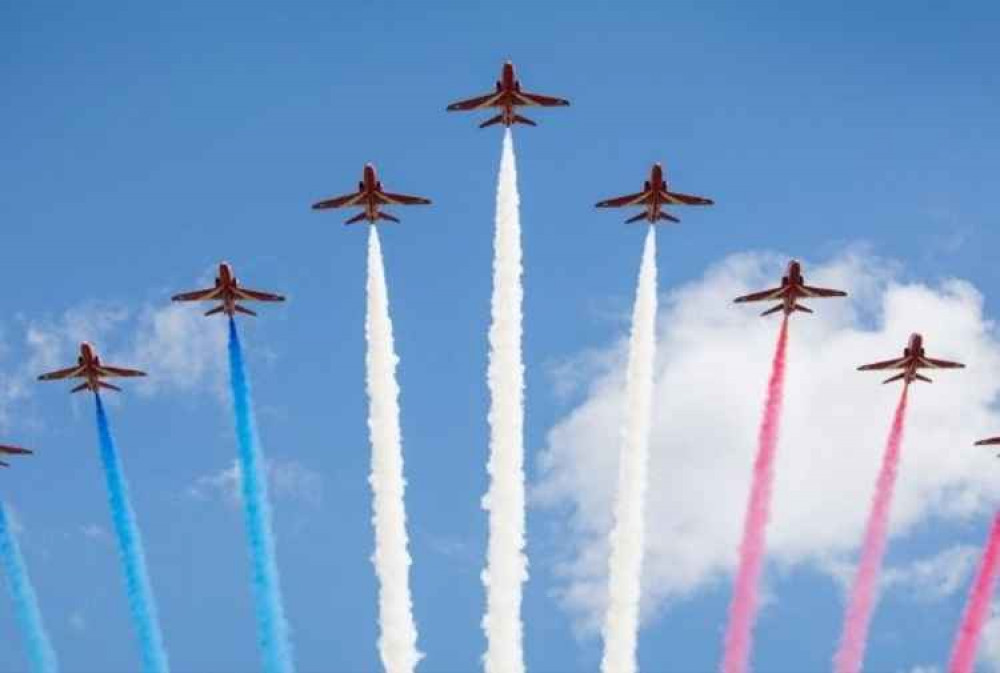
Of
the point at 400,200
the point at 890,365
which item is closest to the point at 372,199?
the point at 400,200

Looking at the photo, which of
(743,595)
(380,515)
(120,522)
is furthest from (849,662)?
(120,522)

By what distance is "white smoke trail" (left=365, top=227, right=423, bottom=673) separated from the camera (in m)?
89.6

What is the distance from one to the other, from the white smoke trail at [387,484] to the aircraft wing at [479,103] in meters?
10.2

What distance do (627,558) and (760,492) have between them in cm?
953

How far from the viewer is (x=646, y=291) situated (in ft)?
311

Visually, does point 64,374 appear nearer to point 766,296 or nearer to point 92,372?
point 92,372

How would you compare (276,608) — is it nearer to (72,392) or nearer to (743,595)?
(72,392)

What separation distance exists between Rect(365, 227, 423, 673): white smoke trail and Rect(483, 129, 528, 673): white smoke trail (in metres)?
5.42

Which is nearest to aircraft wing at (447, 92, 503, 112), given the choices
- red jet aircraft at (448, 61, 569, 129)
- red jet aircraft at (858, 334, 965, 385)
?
red jet aircraft at (448, 61, 569, 129)

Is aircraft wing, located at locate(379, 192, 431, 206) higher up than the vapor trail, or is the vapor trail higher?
aircraft wing, located at locate(379, 192, 431, 206)

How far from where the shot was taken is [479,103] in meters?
95.4

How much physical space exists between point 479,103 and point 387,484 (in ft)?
86.3

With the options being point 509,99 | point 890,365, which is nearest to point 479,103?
point 509,99

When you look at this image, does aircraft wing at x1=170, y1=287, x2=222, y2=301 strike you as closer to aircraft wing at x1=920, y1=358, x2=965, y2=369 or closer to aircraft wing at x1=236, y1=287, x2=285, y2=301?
aircraft wing at x1=236, y1=287, x2=285, y2=301
